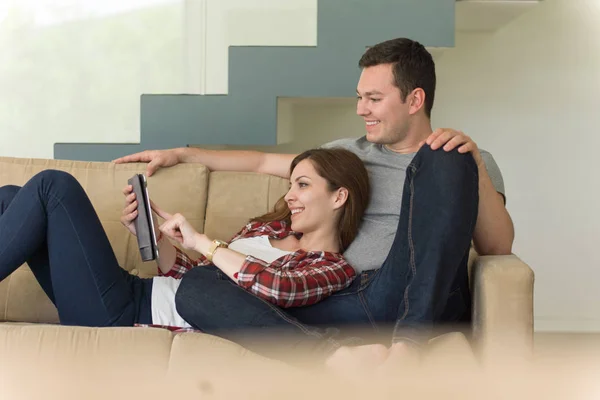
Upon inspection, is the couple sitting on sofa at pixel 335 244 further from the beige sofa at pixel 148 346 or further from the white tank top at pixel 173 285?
the beige sofa at pixel 148 346

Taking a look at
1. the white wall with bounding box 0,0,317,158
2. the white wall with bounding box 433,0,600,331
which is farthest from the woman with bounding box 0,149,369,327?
the white wall with bounding box 433,0,600,331

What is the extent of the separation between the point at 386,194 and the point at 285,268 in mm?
397

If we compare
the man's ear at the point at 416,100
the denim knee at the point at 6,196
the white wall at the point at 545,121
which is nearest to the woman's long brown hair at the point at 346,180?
the man's ear at the point at 416,100

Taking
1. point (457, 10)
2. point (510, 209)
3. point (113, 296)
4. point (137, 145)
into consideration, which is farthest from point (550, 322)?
point (113, 296)

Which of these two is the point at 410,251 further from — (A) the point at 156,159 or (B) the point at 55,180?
(A) the point at 156,159

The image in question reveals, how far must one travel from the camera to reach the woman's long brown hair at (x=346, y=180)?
2215 millimetres

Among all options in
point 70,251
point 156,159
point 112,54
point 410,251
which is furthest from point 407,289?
point 112,54

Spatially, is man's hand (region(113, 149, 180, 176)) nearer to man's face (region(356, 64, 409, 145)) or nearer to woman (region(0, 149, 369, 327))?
woman (region(0, 149, 369, 327))

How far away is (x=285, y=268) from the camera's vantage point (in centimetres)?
207

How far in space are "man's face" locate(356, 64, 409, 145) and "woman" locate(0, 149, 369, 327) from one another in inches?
7.5

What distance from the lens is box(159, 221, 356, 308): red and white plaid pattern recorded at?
1.94 metres

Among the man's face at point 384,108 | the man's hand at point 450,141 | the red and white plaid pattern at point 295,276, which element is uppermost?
the man's face at point 384,108

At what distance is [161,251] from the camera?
2.20m

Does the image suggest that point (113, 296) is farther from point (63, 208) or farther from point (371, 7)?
point (371, 7)
